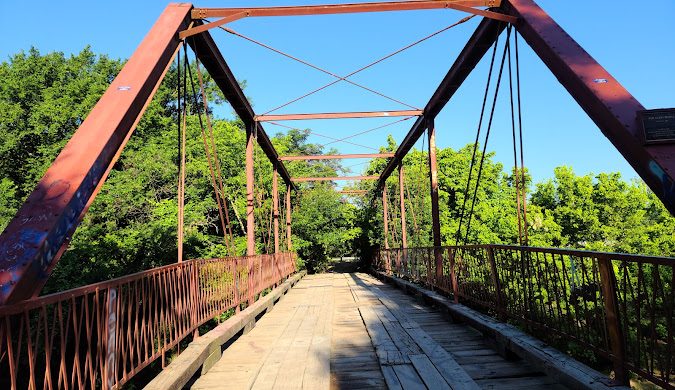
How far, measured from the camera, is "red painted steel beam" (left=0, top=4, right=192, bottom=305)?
7.88 feet

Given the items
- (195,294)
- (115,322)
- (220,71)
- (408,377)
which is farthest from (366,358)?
(220,71)

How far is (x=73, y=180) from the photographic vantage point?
3062mm

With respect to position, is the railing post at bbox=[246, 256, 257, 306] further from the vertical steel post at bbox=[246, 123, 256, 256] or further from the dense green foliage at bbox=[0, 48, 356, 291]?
the dense green foliage at bbox=[0, 48, 356, 291]

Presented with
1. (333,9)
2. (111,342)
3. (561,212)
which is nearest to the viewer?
(111,342)

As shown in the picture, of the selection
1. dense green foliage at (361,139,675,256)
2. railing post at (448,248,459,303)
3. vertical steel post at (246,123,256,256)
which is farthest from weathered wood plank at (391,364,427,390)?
dense green foliage at (361,139,675,256)

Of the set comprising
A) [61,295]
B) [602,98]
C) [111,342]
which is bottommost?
[111,342]

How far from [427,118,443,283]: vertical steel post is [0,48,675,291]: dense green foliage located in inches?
143

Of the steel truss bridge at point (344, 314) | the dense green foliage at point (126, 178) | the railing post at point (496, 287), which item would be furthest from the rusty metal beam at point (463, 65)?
the dense green foliage at point (126, 178)

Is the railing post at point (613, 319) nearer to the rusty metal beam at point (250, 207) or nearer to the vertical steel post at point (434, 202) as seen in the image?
the vertical steel post at point (434, 202)

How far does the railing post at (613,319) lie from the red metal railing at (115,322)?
131 inches

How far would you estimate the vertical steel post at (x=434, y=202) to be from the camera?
798 cm

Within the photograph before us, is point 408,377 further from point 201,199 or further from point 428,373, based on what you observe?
point 201,199

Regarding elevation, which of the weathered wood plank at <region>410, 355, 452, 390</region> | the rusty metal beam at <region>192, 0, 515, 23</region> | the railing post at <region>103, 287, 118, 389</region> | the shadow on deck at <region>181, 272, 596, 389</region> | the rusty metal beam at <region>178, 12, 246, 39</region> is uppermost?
the rusty metal beam at <region>192, 0, 515, 23</region>

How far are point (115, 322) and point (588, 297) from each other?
11.5ft
